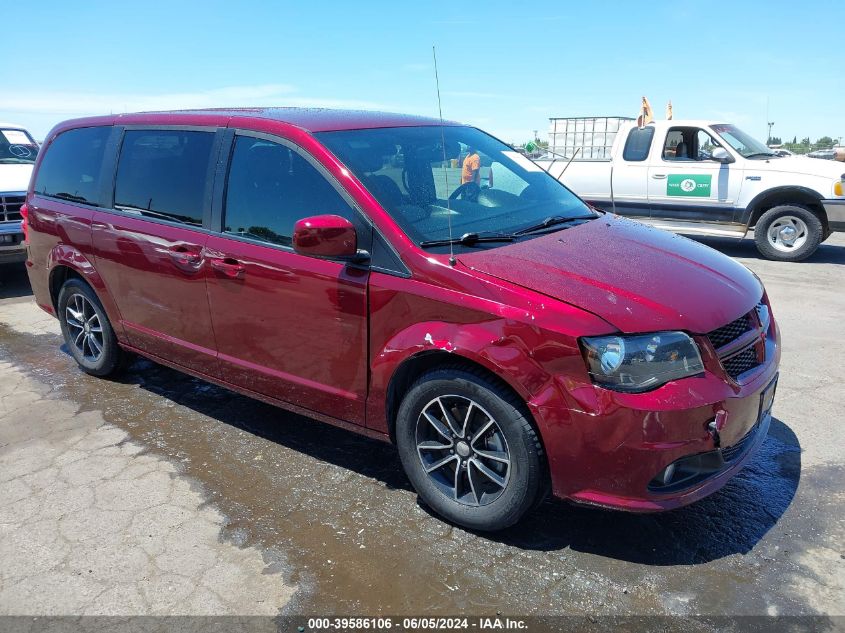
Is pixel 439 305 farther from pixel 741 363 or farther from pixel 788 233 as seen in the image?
pixel 788 233

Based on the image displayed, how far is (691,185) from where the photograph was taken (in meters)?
10.2

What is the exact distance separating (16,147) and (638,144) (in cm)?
891

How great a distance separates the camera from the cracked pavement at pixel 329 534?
2.73 m

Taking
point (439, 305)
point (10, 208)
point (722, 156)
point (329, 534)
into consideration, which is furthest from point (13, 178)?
point (722, 156)

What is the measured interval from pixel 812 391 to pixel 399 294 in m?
3.27

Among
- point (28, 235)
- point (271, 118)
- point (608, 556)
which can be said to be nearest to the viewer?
point (608, 556)

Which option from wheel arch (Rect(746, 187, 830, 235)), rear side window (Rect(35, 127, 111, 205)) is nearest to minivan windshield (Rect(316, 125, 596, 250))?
rear side window (Rect(35, 127, 111, 205))

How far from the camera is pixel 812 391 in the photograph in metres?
4.73

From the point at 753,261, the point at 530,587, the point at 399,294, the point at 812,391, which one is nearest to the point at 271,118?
the point at 399,294

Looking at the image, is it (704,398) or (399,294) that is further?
(399,294)

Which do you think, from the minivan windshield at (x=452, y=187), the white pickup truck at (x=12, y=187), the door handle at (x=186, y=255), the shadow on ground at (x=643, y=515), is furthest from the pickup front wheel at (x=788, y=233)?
the white pickup truck at (x=12, y=187)

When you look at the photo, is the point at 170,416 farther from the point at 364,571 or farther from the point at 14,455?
the point at 364,571

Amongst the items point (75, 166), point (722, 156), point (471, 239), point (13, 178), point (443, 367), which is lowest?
point (443, 367)

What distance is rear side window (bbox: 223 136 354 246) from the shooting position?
3427mm
